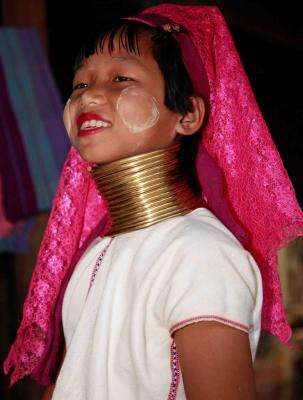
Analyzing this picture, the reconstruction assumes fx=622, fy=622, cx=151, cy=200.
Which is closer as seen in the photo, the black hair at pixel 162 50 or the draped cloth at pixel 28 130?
the black hair at pixel 162 50

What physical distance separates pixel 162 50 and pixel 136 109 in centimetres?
20

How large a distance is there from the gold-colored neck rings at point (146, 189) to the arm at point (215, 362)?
34cm

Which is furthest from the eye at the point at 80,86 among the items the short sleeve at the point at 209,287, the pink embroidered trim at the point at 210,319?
the pink embroidered trim at the point at 210,319

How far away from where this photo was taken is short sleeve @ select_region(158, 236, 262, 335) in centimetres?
121

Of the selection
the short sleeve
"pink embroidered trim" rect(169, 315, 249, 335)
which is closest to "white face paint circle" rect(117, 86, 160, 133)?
the short sleeve

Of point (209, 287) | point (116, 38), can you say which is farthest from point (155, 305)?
point (116, 38)

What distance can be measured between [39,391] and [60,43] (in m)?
1.82

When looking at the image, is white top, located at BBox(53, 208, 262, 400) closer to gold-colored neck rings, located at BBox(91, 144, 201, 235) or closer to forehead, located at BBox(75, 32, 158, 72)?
gold-colored neck rings, located at BBox(91, 144, 201, 235)

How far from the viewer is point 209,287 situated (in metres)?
1.22

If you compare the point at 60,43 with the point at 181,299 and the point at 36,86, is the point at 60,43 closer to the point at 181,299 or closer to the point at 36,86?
the point at 36,86

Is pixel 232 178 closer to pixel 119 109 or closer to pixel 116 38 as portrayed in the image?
pixel 119 109

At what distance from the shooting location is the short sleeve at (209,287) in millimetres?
1210

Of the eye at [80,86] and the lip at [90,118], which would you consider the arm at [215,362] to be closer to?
the lip at [90,118]

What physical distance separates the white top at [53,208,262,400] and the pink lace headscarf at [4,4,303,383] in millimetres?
136
